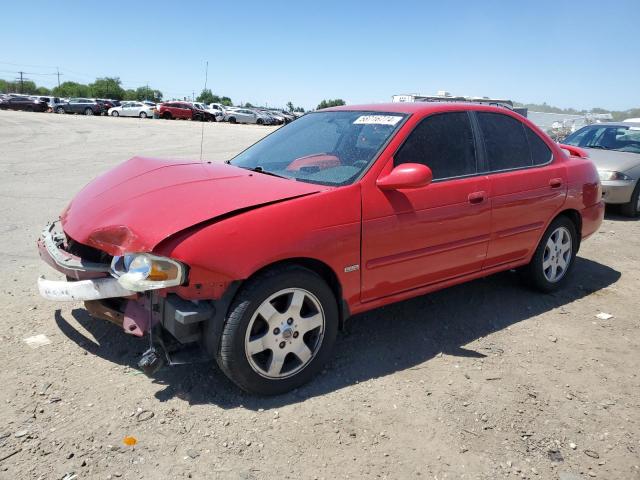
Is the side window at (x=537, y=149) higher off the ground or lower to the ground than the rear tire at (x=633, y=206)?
higher

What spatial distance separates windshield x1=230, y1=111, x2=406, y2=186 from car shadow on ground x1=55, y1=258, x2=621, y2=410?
4.05ft

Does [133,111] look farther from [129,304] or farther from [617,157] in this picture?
[129,304]

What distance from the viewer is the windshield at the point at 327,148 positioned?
343 cm

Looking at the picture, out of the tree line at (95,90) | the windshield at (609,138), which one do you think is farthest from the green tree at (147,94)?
the windshield at (609,138)

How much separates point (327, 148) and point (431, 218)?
88 centimetres

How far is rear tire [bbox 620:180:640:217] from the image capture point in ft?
27.6

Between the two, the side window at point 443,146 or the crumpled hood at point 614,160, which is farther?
the crumpled hood at point 614,160

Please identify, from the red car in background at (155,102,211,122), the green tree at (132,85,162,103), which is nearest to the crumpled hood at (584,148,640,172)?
the red car in background at (155,102,211,122)

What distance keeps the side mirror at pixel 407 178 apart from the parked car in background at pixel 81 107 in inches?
1908

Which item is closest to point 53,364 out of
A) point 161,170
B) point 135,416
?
point 135,416

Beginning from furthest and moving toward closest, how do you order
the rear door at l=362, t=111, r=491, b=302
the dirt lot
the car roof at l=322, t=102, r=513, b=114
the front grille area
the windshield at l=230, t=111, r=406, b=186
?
the car roof at l=322, t=102, r=513, b=114 → the windshield at l=230, t=111, r=406, b=186 → the rear door at l=362, t=111, r=491, b=302 → the front grille area → the dirt lot

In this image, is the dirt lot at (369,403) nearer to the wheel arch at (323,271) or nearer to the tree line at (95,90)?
the wheel arch at (323,271)

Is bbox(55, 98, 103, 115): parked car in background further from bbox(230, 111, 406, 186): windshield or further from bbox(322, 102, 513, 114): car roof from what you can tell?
bbox(322, 102, 513, 114): car roof

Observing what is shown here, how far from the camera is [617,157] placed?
865cm
